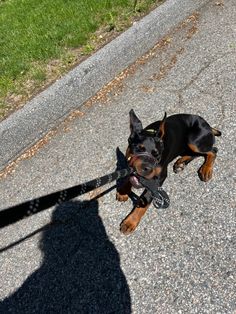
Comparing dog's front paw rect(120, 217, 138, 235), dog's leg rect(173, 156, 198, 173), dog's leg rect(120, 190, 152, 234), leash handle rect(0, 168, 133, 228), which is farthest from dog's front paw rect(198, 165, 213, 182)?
Result: leash handle rect(0, 168, 133, 228)

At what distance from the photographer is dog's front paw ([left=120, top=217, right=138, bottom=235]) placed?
378cm

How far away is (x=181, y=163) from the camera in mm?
4234

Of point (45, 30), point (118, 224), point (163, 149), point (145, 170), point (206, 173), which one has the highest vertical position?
point (45, 30)

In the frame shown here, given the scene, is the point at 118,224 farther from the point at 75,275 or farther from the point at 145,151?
the point at 145,151

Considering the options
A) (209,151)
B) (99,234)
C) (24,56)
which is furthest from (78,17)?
(99,234)

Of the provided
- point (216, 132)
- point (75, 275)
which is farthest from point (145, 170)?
point (216, 132)

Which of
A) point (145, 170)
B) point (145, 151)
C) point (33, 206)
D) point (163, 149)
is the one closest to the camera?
point (33, 206)

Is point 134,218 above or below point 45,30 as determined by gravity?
below

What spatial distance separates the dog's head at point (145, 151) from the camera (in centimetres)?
322

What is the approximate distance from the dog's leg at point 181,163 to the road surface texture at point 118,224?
0.06 metres

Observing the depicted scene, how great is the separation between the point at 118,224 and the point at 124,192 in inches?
12.4

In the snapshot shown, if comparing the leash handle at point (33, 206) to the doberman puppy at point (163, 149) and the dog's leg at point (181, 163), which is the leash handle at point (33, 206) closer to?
the doberman puppy at point (163, 149)

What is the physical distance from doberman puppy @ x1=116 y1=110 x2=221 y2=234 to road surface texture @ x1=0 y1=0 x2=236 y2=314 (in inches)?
4.6

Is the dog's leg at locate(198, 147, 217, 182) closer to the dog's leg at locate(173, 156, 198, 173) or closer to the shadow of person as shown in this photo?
the dog's leg at locate(173, 156, 198, 173)
